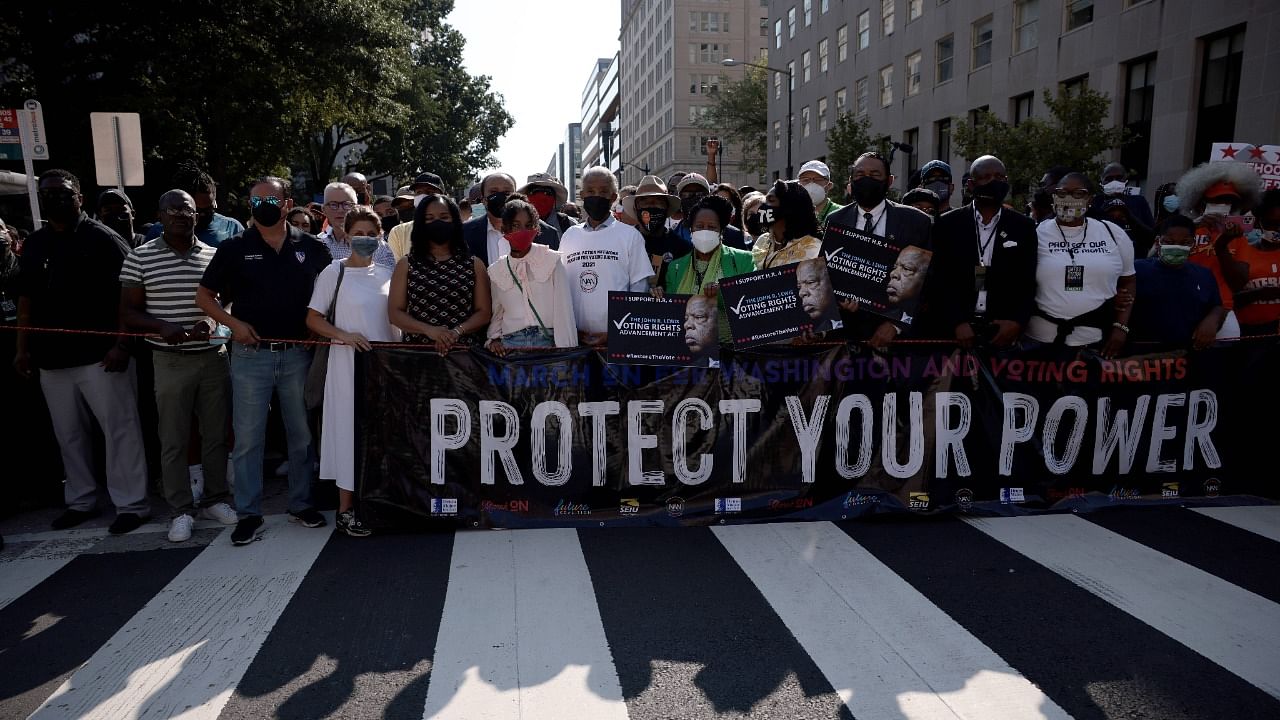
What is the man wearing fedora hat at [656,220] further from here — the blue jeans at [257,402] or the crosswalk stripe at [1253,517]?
the crosswalk stripe at [1253,517]

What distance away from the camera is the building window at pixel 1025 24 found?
27.8 meters

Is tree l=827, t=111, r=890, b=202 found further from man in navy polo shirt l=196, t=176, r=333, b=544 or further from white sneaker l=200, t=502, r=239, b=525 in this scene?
white sneaker l=200, t=502, r=239, b=525

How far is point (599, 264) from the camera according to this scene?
5.92m

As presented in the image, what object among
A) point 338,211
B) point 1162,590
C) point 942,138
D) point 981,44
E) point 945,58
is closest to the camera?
point 1162,590

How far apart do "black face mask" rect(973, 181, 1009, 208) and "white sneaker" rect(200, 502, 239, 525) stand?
5.79m

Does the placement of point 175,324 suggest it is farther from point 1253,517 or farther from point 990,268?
point 1253,517

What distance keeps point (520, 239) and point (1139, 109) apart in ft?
77.1

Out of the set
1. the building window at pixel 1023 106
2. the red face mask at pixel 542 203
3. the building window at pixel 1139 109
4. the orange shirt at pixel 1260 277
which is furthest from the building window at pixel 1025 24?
the red face mask at pixel 542 203

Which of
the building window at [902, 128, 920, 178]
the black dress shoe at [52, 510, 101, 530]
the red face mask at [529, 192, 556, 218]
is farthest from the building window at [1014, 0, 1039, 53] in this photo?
the black dress shoe at [52, 510, 101, 530]

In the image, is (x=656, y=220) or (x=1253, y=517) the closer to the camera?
(x=1253, y=517)

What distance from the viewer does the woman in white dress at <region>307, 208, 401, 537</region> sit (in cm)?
548

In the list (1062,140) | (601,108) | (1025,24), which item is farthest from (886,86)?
(601,108)

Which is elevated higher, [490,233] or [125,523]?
[490,233]

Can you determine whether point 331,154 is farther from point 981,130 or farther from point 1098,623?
point 1098,623
